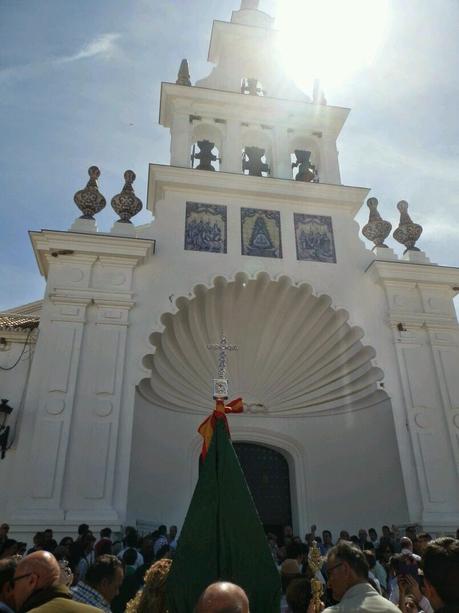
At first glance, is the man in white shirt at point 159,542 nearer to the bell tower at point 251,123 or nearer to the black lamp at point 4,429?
the black lamp at point 4,429

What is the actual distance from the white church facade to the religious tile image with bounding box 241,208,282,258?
0.04m

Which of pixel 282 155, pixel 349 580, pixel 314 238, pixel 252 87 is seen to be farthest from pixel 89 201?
pixel 349 580

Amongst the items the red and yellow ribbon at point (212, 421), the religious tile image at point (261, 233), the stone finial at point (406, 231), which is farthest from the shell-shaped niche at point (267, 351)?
the red and yellow ribbon at point (212, 421)

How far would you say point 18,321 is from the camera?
10.1m

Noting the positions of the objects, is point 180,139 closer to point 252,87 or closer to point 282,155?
point 282,155

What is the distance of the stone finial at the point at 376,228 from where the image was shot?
1135cm

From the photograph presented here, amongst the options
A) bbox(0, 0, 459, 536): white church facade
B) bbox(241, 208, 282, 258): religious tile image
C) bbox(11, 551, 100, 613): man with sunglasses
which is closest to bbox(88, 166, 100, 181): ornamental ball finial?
bbox(0, 0, 459, 536): white church facade

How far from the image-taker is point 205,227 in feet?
35.1

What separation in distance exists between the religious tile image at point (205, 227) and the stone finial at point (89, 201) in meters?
1.84

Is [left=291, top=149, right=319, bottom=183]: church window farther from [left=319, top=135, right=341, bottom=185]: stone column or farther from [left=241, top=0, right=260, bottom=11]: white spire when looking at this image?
[left=241, top=0, right=260, bottom=11]: white spire

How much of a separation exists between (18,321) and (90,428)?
326cm

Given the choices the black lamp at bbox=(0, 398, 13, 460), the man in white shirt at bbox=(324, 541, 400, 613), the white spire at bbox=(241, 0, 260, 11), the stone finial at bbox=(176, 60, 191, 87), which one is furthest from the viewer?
the white spire at bbox=(241, 0, 260, 11)

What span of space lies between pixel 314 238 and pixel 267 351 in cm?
270

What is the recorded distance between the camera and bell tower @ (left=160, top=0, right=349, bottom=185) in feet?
40.0
